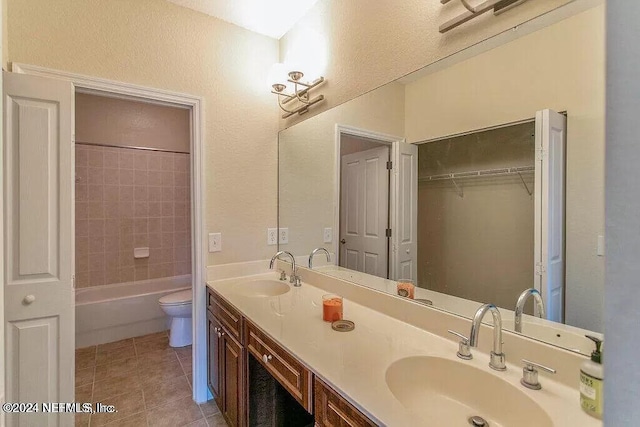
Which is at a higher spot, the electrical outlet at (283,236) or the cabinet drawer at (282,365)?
the electrical outlet at (283,236)

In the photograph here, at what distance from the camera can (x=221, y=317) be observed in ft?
5.77

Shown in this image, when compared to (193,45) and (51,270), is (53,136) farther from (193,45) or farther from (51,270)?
(193,45)

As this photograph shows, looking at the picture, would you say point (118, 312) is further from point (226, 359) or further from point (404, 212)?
point (404, 212)

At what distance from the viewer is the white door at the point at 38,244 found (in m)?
1.43

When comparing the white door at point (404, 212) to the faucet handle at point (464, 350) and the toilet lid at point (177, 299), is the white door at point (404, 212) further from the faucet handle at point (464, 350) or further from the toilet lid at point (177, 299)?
the toilet lid at point (177, 299)

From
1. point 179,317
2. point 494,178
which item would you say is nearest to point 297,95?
point 494,178

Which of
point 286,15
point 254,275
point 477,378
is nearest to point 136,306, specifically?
point 254,275

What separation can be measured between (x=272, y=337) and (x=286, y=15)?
2.04 m

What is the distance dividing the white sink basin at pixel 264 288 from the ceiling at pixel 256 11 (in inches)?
72.1

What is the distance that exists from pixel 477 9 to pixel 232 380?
6.62 ft

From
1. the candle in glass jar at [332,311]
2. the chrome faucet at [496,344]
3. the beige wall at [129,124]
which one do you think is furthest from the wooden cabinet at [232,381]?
the beige wall at [129,124]

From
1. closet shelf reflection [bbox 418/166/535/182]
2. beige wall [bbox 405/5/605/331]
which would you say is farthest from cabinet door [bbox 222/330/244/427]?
beige wall [bbox 405/5/605/331]

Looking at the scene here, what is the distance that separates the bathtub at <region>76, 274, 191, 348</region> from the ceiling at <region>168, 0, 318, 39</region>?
274cm

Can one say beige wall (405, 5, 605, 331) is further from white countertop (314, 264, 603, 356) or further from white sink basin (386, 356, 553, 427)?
white sink basin (386, 356, 553, 427)
